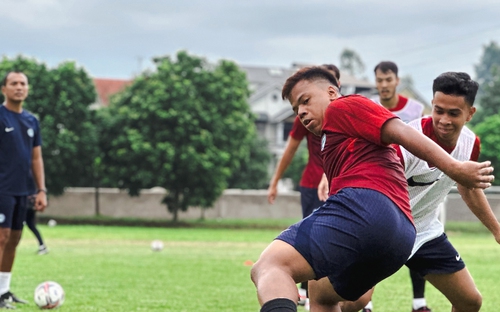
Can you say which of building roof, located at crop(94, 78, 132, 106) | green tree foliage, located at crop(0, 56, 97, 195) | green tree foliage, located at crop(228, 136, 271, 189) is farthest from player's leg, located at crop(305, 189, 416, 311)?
building roof, located at crop(94, 78, 132, 106)

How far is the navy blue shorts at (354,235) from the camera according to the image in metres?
4.04

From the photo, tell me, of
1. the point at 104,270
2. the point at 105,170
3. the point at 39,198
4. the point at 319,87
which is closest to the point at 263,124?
the point at 105,170

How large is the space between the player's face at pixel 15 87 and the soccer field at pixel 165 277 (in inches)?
90.8

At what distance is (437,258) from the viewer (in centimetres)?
565

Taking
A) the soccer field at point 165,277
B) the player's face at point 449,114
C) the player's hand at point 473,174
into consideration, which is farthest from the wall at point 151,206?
the player's hand at point 473,174

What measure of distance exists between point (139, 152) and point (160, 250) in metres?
16.3

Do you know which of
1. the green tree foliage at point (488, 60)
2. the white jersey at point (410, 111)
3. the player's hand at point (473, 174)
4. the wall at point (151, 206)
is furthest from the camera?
the green tree foliage at point (488, 60)

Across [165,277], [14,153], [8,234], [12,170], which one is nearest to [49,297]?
[8,234]

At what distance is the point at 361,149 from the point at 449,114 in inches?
47.1

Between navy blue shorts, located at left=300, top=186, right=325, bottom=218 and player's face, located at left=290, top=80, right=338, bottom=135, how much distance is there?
15.2ft

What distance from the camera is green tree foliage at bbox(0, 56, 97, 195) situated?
115 feet

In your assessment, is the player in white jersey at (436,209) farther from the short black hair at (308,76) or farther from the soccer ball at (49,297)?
the soccer ball at (49,297)

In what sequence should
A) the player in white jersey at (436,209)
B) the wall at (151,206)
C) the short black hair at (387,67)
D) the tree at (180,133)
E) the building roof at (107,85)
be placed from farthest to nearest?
the building roof at (107,85)
the wall at (151,206)
the tree at (180,133)
the short black hair at (387,67)
the player in white jersey at (436,209)

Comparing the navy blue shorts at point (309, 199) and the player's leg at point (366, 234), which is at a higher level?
the player's leg at point (366, 234)
